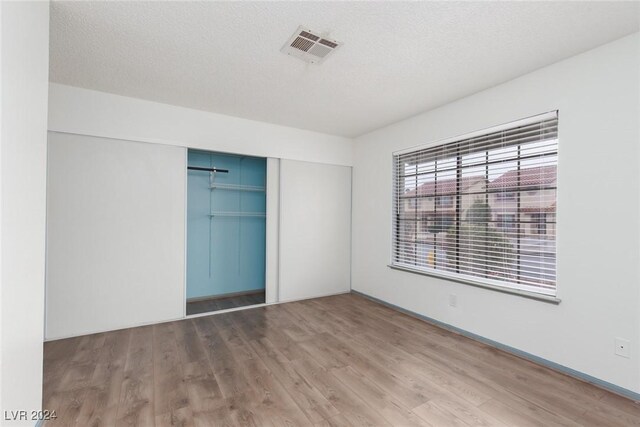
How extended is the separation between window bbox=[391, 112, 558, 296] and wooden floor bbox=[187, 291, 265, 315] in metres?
2.21

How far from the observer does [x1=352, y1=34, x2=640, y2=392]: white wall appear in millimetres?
2086

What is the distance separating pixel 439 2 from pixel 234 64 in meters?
1.67

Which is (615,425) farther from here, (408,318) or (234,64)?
(234,64)

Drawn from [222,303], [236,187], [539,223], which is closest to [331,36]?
[539,223]

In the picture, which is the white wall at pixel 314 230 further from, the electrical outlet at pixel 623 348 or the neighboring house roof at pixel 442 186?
the electrical outlet at pixel 623 348

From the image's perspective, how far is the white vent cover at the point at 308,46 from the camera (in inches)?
84.0

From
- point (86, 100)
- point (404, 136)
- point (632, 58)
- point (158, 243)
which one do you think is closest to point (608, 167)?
point (632, 58)

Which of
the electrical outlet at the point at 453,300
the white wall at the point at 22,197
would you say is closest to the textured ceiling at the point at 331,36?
the white wall at the point at 22,197

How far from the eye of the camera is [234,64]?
101 inches

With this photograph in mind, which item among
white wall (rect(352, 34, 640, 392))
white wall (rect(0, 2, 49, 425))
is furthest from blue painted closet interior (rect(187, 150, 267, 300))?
white wall (rect(352, 34, 640, 392))

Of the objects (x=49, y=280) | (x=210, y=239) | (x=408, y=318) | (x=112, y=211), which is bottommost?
(x=408, y=318)

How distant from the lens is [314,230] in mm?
4559

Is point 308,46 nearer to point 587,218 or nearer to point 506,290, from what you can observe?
point 587,218

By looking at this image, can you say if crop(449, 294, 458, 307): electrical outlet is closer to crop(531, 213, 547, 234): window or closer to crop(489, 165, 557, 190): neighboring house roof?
crop(531, 213, 547, 234): window
